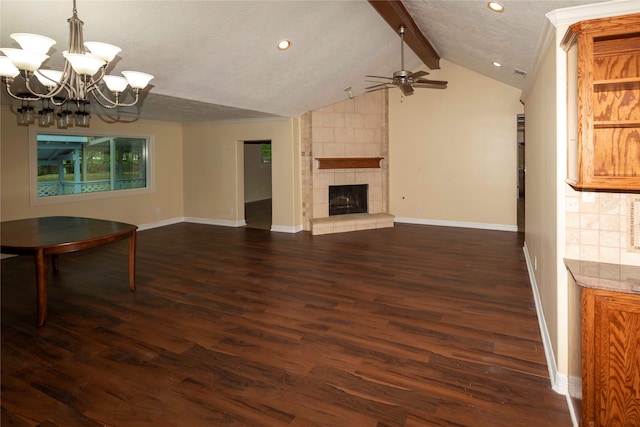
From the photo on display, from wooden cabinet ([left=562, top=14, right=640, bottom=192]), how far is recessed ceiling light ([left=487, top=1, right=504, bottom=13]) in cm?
105

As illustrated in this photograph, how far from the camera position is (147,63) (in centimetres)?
396

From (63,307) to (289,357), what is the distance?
2.46 meters

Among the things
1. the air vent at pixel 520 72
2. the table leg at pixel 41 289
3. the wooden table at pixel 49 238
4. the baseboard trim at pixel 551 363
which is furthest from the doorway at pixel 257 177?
the baseboard trim at pixel 551 363

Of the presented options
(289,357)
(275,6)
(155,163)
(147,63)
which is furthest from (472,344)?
(155,163)

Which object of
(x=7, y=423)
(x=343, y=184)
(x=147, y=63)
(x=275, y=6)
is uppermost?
(x=275, y=6)

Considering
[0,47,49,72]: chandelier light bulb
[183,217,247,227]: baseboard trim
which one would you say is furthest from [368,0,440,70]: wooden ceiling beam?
[183,217,247,227]: baseboard trim

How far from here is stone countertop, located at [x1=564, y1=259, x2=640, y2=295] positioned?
1.71 m

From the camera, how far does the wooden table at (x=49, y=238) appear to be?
10.4 ft

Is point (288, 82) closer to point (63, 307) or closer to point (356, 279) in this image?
point (356, 279)

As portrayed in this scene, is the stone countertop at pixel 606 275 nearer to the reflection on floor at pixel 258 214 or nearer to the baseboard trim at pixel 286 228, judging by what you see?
the baseboard trim at pixel 286 228

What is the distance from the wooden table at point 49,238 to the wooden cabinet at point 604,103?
12.2 feet

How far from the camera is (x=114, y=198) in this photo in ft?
24.1

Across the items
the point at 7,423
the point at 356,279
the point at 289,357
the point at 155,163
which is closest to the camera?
the point at 7,423

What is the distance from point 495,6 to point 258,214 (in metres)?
7.62
